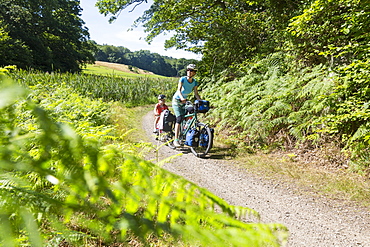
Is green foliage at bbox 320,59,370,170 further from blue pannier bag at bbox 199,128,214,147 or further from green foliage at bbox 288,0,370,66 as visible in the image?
blue pannier bag at bbox 199,128,214,147

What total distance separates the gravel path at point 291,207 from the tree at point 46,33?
29582 millimetres

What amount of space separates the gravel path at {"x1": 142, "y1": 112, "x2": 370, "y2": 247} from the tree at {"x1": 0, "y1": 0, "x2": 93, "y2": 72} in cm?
2958

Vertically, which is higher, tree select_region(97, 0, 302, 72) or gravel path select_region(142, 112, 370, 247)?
tree select_region(97, 0, 302, 72)

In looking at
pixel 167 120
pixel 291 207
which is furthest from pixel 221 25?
pixel 291 207

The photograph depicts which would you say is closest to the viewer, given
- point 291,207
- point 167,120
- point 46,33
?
point 291,207

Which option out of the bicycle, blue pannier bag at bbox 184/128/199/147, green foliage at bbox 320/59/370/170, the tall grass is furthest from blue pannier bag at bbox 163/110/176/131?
the tall grass

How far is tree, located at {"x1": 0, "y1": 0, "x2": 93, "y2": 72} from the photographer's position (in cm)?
2921

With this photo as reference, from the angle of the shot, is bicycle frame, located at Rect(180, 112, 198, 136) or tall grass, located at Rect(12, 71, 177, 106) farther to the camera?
tall grass, located at Rect(12, 71, 177, 106)

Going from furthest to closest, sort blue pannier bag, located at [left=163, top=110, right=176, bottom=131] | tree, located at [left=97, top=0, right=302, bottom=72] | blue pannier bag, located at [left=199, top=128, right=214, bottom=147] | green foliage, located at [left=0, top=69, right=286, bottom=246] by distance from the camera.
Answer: tree, located at [left=97, top=0, right=302, bottom=72], blue pannier bag, located at [left=163, top=110, right=176, bottom=131], blue pannier bag, located at [left=199, top=128, right=214, bottom=147], green foliage, located at [left=0, top=69, right=286, bottom=246]

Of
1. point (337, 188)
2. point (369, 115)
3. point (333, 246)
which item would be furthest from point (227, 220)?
point (369, 115)

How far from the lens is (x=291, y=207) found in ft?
12.2

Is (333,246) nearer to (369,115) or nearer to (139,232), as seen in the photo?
(369,115)

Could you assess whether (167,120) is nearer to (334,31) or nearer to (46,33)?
(334,31)

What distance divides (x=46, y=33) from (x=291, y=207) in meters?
42.6
